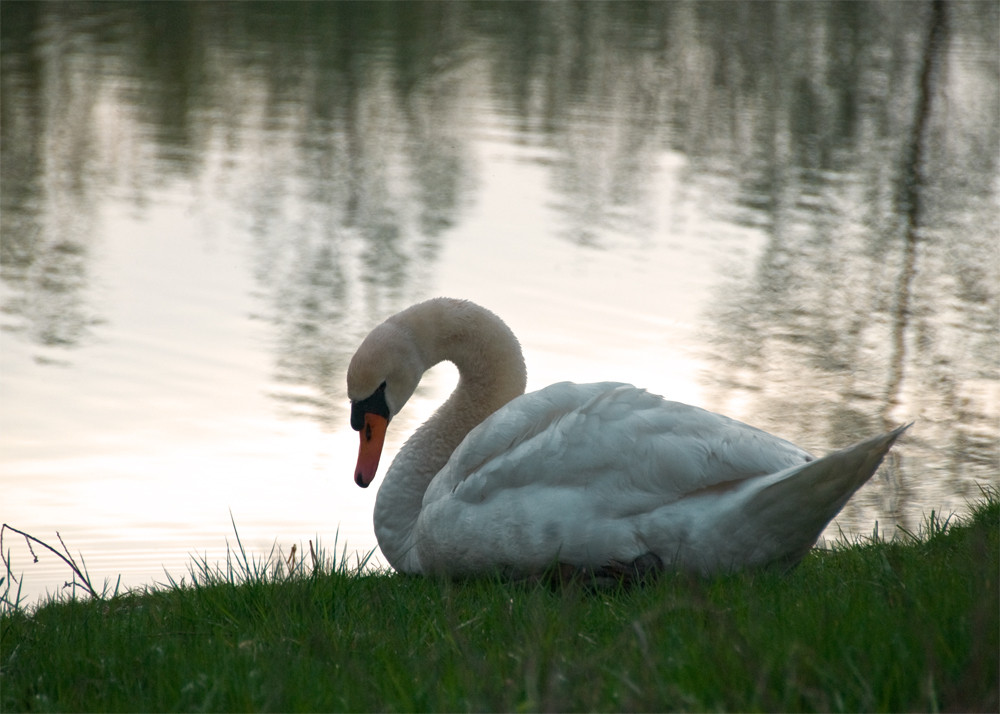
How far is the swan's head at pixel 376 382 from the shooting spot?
5.27 meters

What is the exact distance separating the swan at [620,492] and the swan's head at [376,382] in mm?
706

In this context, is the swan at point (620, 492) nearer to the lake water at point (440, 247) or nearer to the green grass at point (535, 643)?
the green grass at point (535, 643)

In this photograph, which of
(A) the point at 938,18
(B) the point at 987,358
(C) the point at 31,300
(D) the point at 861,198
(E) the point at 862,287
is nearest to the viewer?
(B) the point at 987,358

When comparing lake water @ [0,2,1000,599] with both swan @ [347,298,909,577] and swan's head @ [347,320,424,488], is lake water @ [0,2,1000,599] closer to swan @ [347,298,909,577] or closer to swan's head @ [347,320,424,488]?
swan's head @ [347,320,424,488]

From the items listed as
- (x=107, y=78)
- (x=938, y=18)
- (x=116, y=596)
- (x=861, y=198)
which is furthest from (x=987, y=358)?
(x=938, y=18)

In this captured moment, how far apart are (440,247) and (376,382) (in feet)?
23.7

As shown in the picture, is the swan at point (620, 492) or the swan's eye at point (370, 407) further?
the swan's eye at point (370, 407)

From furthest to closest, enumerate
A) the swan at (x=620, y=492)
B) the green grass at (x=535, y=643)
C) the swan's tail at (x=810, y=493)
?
the swan at (x=620, y=492), the swan's tail at (x=810, y=493), the green grass at (x=535, y=643)

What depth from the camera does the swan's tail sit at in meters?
3.69


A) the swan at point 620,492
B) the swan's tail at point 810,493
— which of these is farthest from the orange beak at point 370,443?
the swan's tail at point 810,493

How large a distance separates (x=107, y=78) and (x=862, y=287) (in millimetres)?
12905

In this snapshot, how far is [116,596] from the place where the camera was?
4.86m

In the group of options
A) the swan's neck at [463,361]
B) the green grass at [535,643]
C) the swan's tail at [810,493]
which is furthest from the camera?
the swan's neck at [463,361]

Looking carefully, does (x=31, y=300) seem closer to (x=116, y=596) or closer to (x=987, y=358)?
(x=116, y=596)
